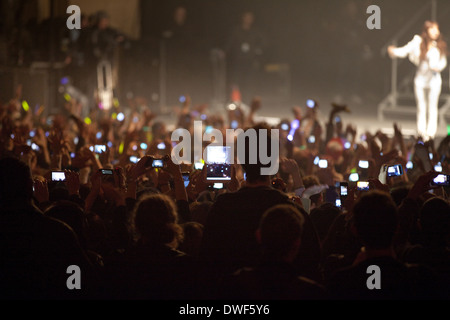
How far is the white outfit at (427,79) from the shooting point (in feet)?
39.9

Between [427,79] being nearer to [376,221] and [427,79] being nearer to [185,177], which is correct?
[185,177]

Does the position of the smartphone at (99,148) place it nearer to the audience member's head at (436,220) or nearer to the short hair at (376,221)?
the audience member's head at (436,220)

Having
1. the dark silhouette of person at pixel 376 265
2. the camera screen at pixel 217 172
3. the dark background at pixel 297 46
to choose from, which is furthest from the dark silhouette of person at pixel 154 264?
the dark background at pixel 297 46

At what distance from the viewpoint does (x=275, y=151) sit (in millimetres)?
3557

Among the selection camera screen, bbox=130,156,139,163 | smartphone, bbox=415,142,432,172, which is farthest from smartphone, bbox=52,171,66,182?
smartphone, bbox=415,142,432,172

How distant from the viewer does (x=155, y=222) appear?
3.14 metres

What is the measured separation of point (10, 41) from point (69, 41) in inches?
52.5

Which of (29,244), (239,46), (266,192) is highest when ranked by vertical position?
(239,46)

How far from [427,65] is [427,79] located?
27cm

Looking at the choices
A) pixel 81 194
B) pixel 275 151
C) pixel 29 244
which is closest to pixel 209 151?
pixel 81 194

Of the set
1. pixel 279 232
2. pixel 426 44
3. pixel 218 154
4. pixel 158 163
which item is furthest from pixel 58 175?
pixel 426 44
